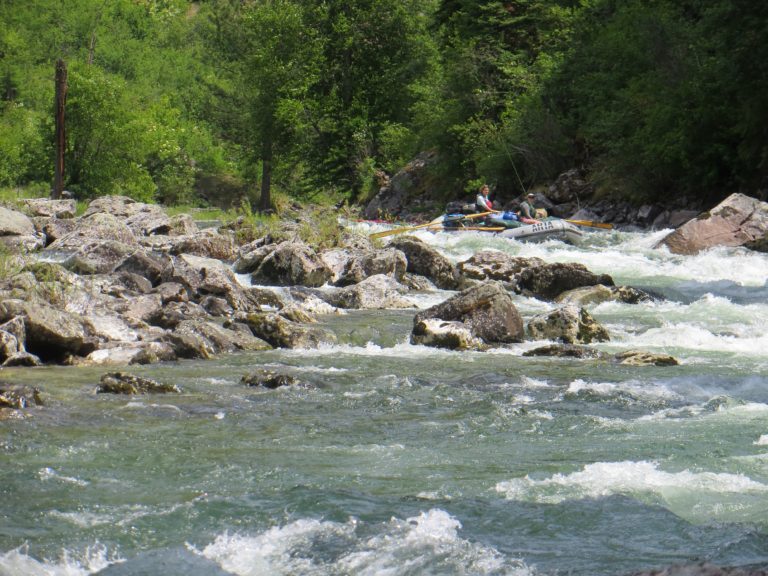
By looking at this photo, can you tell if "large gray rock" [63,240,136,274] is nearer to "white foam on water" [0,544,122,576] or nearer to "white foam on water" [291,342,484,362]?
"white foam on water" [291,342,484,362]

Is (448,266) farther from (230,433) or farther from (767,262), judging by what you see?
(230,433)

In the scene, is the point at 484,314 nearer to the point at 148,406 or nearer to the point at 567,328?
the point at 567,328

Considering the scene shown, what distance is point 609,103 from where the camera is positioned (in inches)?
1176

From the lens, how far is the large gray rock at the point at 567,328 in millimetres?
12641

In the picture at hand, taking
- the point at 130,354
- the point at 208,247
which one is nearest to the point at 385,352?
the point at 130,354

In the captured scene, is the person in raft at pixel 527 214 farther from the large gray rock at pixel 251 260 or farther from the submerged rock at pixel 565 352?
the submerged rock at pixel 565 352

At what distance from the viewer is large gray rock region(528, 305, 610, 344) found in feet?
41.5

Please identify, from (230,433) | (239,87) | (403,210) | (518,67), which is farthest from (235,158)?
(230,433)

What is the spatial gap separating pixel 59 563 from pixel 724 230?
17.7 m

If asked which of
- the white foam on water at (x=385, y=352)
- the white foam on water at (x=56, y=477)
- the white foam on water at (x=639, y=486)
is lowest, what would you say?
the white foam on water at (x=385, y=352)

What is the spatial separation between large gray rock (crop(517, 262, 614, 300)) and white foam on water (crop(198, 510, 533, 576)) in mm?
11081

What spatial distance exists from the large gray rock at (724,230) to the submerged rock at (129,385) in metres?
13.7

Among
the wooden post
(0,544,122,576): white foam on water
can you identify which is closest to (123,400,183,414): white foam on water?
(0,544,122,576): white foam on water

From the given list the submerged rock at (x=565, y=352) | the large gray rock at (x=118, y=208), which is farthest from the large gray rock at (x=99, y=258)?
the large gray rock at (x=118, y=208)
